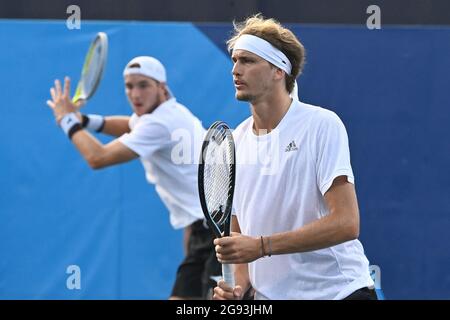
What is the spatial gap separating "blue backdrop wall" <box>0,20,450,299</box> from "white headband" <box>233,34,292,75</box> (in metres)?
2.19

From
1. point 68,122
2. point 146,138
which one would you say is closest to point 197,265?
point 146,138

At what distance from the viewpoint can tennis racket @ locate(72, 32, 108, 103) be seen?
5.59 meters

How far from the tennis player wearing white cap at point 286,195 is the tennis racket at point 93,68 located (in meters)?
2.02

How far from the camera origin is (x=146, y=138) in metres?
5.47

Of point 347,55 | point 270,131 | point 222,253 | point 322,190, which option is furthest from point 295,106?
point 347,55

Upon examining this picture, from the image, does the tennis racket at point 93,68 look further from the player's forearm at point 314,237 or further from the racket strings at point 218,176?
the player's forearm at point 314,237

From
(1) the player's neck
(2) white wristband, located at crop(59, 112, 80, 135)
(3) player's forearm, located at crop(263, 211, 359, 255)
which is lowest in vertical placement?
(3) player's forearm, located at crop(263, 211, 359, 255)

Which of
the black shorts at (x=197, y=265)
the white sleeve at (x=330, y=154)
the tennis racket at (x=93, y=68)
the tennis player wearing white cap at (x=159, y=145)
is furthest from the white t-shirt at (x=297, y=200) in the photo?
the tennis racket at (x=93, y=68)

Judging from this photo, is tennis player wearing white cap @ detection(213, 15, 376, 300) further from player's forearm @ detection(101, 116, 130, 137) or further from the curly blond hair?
player's forearm @ detection(101, 116, 130, 137)

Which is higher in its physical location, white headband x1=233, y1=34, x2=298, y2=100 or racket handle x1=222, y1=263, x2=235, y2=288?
white headband x1=233, y1=34, x2=298, y2=100

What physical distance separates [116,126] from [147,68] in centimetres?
37

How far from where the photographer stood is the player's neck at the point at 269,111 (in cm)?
355

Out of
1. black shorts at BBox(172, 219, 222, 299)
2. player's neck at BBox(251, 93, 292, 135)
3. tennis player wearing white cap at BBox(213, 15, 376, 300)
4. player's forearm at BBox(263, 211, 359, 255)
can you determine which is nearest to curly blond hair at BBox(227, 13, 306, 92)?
tennis player wearing white cap at BBox(213, 15, 376, 300)

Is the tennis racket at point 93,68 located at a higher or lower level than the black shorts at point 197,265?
higher
